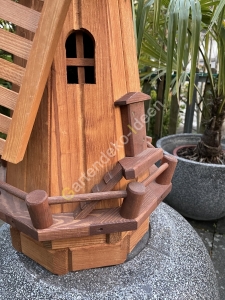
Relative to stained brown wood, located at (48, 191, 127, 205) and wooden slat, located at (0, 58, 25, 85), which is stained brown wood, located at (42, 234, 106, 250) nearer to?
stained brown wood, located at (48, 191, 127, 205)

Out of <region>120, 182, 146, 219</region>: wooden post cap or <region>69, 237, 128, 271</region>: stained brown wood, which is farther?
<region>69, 237, 128, 271</region>: stained brown wood

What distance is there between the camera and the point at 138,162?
1028 millimetres

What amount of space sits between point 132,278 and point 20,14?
1.01m

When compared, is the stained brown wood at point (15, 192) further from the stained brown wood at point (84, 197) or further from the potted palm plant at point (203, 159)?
the potted palm plant at point (203, 159)

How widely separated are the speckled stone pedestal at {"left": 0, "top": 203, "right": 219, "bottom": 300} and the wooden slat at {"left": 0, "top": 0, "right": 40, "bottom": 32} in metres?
0.91

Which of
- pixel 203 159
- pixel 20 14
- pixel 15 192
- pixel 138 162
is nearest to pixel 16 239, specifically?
pixel 15 192

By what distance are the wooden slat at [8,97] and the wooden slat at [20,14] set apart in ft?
0.65

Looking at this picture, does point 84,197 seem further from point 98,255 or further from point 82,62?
point 82,62

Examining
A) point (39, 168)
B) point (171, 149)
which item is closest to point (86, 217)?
point (39, 168)

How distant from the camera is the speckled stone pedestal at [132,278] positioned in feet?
3.49

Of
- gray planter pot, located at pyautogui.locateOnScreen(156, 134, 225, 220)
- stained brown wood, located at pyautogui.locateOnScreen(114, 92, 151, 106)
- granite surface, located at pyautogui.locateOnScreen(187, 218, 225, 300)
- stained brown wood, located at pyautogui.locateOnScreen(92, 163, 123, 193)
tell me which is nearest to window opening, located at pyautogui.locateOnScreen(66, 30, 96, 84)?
stained brown wood, located at pyautogui.locateOnScreen(114, 92, 151, 106)

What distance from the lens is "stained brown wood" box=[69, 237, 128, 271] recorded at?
1.12m

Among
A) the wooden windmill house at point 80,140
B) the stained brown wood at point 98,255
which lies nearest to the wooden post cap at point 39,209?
the wooden windmill house at point 80,140

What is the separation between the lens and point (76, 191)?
1076 millimetres
